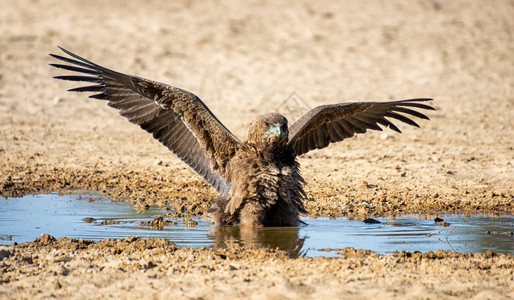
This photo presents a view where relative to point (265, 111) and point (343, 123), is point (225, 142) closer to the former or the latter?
point (343, 123)

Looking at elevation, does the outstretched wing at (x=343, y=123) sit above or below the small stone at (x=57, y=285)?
above

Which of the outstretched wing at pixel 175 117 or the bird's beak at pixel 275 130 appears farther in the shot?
the outstretched wing at pixel 175 117

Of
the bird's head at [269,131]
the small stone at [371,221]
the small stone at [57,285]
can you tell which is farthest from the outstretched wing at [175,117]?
the small stone at [57,285]

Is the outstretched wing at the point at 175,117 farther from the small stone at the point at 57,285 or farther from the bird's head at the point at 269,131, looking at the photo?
the small stone at the point at 57,285

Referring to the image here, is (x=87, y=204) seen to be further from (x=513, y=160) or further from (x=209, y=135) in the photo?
(x=513, y=160)

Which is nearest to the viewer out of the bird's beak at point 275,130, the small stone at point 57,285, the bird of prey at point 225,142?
the small stone at point 57,285

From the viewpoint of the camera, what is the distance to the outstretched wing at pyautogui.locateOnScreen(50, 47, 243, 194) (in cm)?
749

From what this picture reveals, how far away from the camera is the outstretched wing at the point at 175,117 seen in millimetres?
7488

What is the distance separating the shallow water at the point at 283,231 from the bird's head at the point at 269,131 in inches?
35.0

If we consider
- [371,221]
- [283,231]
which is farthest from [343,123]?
[283,231]

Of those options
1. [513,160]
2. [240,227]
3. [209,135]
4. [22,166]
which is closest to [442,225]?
[240,227]

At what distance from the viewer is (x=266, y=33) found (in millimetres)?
17906

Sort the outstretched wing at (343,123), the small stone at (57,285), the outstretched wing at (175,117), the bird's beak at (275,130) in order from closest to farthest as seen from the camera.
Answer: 1. the small stone at (57,285)
2. the bird's beak at (275,130)
3. the outstretched wing at (175,117)
4. the outstretched wing at (343,123)

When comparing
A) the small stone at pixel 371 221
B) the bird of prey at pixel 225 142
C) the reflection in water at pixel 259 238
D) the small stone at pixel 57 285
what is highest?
the bird of prey at pixel 225 142
